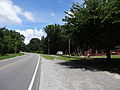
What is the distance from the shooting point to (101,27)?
15086 mm

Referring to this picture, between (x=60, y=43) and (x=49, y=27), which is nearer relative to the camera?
(x=60, y=43)

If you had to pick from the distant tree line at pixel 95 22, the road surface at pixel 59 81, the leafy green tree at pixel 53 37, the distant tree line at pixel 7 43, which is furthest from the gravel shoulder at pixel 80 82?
the leafy green tree at pixel 53 37

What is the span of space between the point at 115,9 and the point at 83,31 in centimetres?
496

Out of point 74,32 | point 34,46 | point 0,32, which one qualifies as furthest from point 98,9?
point 34,46

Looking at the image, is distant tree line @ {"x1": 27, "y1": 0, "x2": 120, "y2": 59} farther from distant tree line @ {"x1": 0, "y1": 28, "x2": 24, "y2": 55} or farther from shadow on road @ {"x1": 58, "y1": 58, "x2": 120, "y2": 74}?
distant tree line @ {"x1": 0, "y1": 28, "x2": 24, "y2": 55}

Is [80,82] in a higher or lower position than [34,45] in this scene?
lower

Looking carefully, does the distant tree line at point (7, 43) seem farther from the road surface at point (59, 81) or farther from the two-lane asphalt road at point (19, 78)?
the road surface at point (59, 81)

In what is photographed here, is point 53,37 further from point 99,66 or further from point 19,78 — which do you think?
point 19,78

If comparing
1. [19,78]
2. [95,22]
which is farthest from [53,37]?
[19,78]

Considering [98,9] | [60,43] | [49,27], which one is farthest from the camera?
[49,27]

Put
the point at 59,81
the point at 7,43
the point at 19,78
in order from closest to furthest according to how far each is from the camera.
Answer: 1. the point at 59,81
2. the point at 19,78
3. the point at 7,43

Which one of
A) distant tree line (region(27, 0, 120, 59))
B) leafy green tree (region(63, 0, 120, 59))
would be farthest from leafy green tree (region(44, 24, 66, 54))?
leafy green tree (region(63, 0, 120, 59))

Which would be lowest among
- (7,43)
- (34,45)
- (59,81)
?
(59,81)

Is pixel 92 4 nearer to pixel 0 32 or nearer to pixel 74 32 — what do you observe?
pixel 74 32
